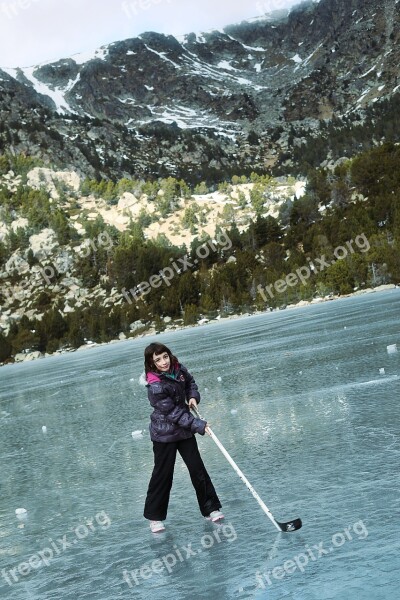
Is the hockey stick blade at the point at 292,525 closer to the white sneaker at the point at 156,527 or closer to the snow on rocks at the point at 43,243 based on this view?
the white sneaker at the point at 156,527

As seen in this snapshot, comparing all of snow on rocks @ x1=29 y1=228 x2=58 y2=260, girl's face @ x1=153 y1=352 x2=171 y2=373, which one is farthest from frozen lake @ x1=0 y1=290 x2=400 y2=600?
snow on rocks @ x1=29 y1=228 x2=58 y2=260

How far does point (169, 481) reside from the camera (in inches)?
290

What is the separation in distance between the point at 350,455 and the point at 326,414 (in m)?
3.16

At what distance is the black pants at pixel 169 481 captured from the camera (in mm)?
7175

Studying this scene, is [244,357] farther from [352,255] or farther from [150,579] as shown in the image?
[352,255]

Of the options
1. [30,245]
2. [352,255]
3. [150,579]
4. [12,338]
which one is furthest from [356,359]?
[30,245]

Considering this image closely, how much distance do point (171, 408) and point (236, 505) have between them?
4.92 ft

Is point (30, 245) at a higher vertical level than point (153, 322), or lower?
higher

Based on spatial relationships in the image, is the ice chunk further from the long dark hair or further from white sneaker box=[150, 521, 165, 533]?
the long dark hair

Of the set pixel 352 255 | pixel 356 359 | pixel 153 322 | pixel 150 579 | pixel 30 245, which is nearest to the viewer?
pixel 150 579

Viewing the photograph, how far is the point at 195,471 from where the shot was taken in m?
7.25

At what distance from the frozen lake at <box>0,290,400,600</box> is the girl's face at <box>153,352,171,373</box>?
6.08ft

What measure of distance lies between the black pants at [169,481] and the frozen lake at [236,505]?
0.24 metres

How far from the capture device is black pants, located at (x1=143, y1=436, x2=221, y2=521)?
718 cm
